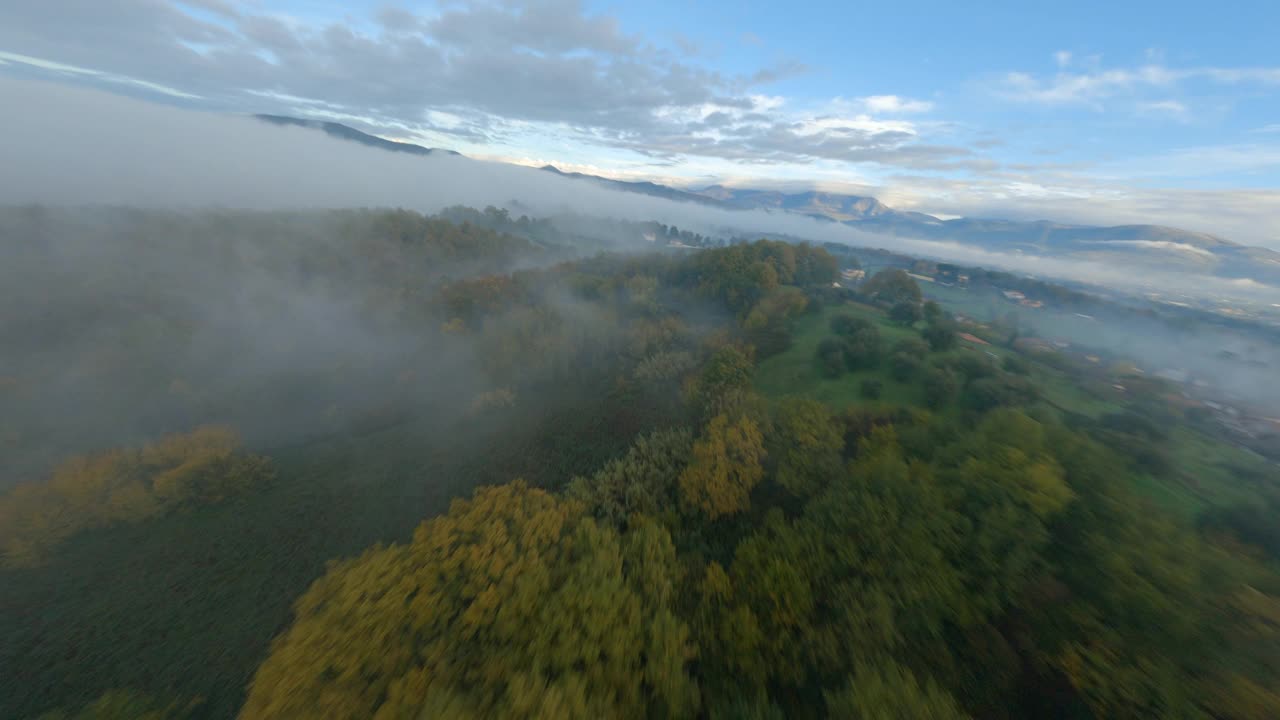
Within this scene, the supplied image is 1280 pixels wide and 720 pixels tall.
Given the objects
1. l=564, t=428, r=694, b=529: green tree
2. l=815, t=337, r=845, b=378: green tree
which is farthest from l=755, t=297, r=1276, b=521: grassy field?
l=564, t=428, r=694, b=529: green tree

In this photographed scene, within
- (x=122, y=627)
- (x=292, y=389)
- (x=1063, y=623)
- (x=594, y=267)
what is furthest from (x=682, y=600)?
(x=594, y=267)

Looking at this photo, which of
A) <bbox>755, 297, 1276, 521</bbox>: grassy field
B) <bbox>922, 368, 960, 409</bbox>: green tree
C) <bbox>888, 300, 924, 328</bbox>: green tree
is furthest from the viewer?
<bbox>888, 300, 924, 328</bbox>: green tree

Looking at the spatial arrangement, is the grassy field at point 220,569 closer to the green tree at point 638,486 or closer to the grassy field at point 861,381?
the green tree at point 638,486

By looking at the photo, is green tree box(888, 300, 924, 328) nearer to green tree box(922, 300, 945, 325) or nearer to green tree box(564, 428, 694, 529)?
green tree box(922, 300, 945, 325)

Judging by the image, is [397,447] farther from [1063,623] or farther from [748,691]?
[1063,623]

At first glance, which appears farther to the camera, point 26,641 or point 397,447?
point 397,447

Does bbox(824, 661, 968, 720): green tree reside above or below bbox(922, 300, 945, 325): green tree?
below

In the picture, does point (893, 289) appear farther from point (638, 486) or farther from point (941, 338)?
point (638, 486)

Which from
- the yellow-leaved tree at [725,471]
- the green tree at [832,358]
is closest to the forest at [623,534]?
the yellow-leaved tree at [725,471]
